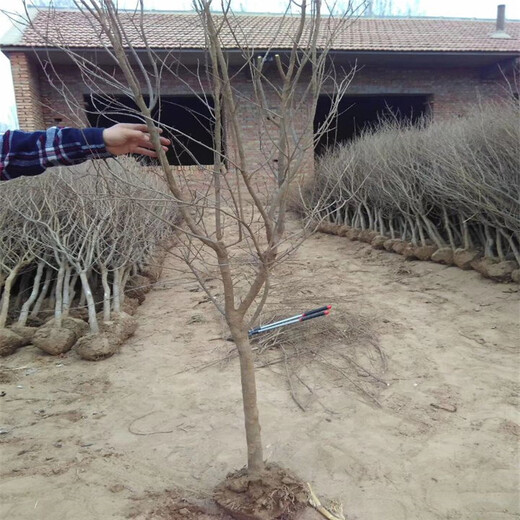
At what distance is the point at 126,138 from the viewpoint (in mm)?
1746

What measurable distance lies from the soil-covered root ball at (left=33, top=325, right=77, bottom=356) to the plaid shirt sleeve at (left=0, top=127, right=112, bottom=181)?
2613 mm

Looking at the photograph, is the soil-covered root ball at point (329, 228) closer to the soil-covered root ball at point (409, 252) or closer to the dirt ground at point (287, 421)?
the soil-covered root ball at point (409, 252)

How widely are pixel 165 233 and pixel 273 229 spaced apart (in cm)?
530

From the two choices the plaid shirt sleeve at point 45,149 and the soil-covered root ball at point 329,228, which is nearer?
the plaid shirt sleeve at point 45,149

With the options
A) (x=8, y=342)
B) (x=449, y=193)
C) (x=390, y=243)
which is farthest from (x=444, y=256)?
(x=8, y=342)

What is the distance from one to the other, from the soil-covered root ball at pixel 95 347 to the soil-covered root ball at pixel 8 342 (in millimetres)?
633

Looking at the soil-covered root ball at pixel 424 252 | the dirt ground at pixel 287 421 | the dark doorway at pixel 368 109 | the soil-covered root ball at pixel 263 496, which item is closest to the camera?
the soil-covered root ball at pixel 263 496

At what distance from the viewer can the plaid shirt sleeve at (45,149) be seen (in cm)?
178

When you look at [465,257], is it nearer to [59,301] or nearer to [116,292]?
[116,292]

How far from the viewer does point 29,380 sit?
3.71 meters

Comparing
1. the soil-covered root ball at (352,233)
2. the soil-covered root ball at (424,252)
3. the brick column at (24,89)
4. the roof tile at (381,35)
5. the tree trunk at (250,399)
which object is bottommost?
the soil-covered root ball at (352,233)

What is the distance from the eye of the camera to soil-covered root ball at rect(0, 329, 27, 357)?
4.16m

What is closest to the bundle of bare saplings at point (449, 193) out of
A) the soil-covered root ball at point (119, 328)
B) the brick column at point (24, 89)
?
the soil-covered root ball at point (119, 328)

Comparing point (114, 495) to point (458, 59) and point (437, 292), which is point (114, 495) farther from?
point (458, 59)
